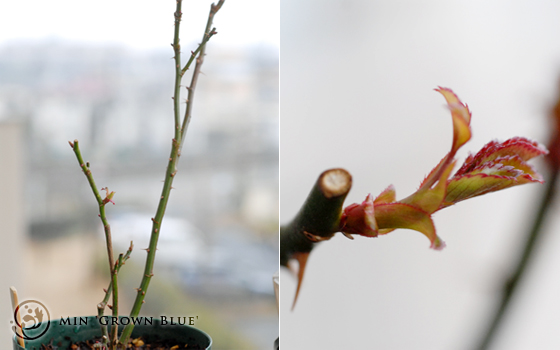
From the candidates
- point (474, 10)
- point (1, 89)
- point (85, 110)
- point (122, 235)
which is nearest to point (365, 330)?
point (474, 10)

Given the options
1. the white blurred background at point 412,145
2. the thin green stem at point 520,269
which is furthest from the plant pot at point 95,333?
the thin green stem at point 520,269

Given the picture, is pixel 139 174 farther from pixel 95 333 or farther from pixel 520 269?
pixel 520 269

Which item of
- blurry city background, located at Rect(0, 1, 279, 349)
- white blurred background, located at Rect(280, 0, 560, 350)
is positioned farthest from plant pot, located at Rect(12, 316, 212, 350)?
blurry city background, located at Rect(0, 1, 279, 349)

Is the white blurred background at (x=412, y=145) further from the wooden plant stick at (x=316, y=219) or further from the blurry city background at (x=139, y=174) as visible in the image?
the blurry city background at (x=139, y=174)

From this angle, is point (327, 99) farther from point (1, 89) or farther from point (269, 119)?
point (1, 89)

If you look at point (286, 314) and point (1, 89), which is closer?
point (286, 314)
